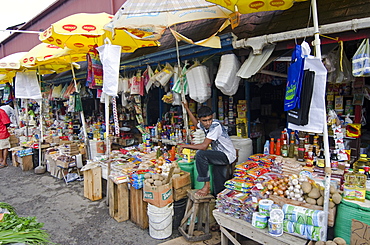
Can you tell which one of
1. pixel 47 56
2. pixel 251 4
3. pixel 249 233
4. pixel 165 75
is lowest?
pixel 249 233

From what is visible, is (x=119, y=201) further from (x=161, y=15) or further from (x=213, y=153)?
(x=161, y=15)

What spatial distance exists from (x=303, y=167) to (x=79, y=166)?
6.06 meters

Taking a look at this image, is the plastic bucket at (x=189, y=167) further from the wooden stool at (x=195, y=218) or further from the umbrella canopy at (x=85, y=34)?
the umbrella canopy at (x=85, y=34)

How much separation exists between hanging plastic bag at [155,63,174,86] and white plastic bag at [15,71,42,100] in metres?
4.86

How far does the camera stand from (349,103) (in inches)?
169

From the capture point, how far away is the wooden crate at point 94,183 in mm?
5699

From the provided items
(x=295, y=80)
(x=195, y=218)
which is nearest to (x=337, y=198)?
(x=295, y=80)

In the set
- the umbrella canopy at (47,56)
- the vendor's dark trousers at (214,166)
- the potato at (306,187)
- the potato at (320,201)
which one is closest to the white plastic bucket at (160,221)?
the vendor's dark trousers at (214,166)

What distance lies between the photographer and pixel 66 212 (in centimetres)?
523

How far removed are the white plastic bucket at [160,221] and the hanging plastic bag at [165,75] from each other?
2852 mm

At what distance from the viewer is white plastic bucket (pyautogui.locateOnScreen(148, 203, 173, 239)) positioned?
4.00 metres

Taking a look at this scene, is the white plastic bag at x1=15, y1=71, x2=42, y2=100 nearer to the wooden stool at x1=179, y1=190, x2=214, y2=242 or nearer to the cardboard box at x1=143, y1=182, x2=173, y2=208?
the cardboard box at x1=143, y1=182, x2=173, y2=208

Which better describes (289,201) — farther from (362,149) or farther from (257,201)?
(362,149)

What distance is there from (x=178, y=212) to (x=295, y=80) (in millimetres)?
2972
